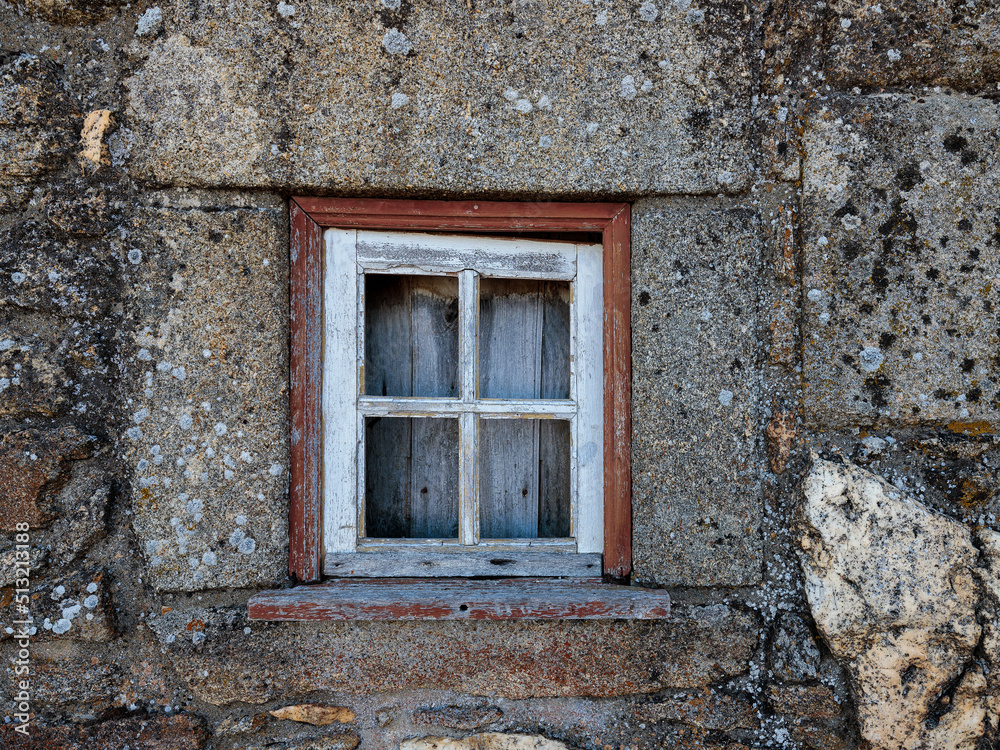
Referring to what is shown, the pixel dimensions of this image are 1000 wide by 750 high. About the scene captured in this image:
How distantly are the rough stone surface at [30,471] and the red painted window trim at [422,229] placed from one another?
1.82 ft

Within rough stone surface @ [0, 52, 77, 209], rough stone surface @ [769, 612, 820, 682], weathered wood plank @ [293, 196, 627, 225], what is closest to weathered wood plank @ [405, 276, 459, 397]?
weathered wood plank @ [293, 196, 627, 225]

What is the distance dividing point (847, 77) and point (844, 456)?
3.21 ft

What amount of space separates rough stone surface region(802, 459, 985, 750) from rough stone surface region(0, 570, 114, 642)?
1823mm

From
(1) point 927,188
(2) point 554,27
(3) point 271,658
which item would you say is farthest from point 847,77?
(3) point 271,658

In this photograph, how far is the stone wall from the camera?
58.0 inches

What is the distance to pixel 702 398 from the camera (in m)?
1.55

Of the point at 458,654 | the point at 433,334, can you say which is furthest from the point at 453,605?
the point at 433,334

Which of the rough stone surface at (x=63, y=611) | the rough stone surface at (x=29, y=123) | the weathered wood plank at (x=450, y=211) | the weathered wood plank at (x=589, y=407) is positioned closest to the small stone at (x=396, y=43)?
the weathered wood plank at (x=450, y=211)

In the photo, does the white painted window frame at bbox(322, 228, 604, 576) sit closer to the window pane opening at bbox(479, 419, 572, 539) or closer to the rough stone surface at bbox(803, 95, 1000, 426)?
the window pane opening at bbox(479, 419, 572, 539)

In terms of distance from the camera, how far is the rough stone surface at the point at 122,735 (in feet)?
4.78

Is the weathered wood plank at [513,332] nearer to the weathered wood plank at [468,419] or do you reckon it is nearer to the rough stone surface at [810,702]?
the weathered wood plank at [468,419]

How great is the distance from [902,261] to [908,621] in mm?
899

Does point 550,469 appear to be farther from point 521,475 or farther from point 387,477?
point 387,477

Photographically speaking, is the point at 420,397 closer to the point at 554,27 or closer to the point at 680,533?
the point at 680,533
